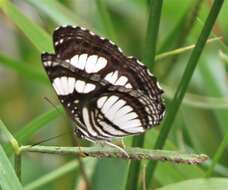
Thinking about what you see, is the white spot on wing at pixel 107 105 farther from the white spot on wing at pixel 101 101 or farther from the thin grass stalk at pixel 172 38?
the thin grass stalk at pixel 172 38

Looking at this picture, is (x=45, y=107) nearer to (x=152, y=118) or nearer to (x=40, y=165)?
(x=40, y=165)

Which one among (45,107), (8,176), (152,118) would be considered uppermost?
(8,176)

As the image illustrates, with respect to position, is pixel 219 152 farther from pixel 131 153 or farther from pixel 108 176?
pixel 108 176

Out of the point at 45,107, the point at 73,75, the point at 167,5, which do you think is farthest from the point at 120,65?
the point at 45,107

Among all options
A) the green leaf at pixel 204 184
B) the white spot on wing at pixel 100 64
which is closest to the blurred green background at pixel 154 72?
the green leaf at pixel 204 184

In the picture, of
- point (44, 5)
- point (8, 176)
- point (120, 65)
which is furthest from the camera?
point (44, 5)

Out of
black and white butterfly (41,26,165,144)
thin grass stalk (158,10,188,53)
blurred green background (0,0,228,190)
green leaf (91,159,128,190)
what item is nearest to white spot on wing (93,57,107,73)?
black and white butterfly (41,26,165,144)

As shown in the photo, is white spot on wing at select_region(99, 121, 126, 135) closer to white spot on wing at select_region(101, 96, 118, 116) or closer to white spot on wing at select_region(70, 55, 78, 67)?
white spot on wing at select_region(101, 96, 118, 116)
